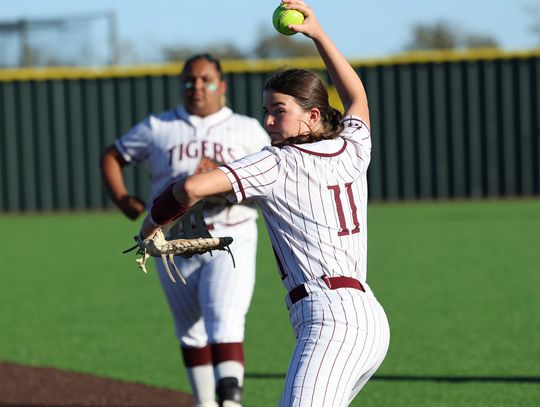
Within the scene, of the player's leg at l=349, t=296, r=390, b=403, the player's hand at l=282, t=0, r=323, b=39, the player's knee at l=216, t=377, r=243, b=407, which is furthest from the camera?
the player's knee at l=216, t=377, r=243, b=407

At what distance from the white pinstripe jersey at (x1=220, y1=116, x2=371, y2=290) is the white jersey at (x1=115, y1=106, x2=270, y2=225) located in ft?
7.12

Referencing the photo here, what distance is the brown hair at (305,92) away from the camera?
379 cm

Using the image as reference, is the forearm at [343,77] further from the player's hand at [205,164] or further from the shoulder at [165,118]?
the shoulder at [165,118]

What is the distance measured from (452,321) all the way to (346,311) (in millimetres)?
5732

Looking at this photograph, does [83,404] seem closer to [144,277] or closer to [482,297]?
[482,297]

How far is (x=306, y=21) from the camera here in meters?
3.96

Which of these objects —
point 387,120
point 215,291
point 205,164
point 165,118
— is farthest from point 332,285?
point 387,120

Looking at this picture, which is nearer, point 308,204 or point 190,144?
point 308,204

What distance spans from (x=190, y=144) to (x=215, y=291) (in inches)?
33.2

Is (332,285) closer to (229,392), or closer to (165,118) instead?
(229,392)

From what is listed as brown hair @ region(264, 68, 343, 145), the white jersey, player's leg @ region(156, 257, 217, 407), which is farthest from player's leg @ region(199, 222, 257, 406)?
brown hair @ region(264, 68, 343, 145)

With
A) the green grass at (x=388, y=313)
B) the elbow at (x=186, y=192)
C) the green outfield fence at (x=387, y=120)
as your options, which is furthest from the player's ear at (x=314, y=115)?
the green outfield fence at (x=387, y=120)

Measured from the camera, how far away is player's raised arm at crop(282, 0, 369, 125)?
13.0 ft

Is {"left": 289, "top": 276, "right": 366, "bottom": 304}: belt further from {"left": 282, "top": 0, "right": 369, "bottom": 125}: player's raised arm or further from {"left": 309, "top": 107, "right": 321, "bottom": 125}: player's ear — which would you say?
{"left": 282, "top": 0, "right": 369, "bottom": 125}: player's raised arm
